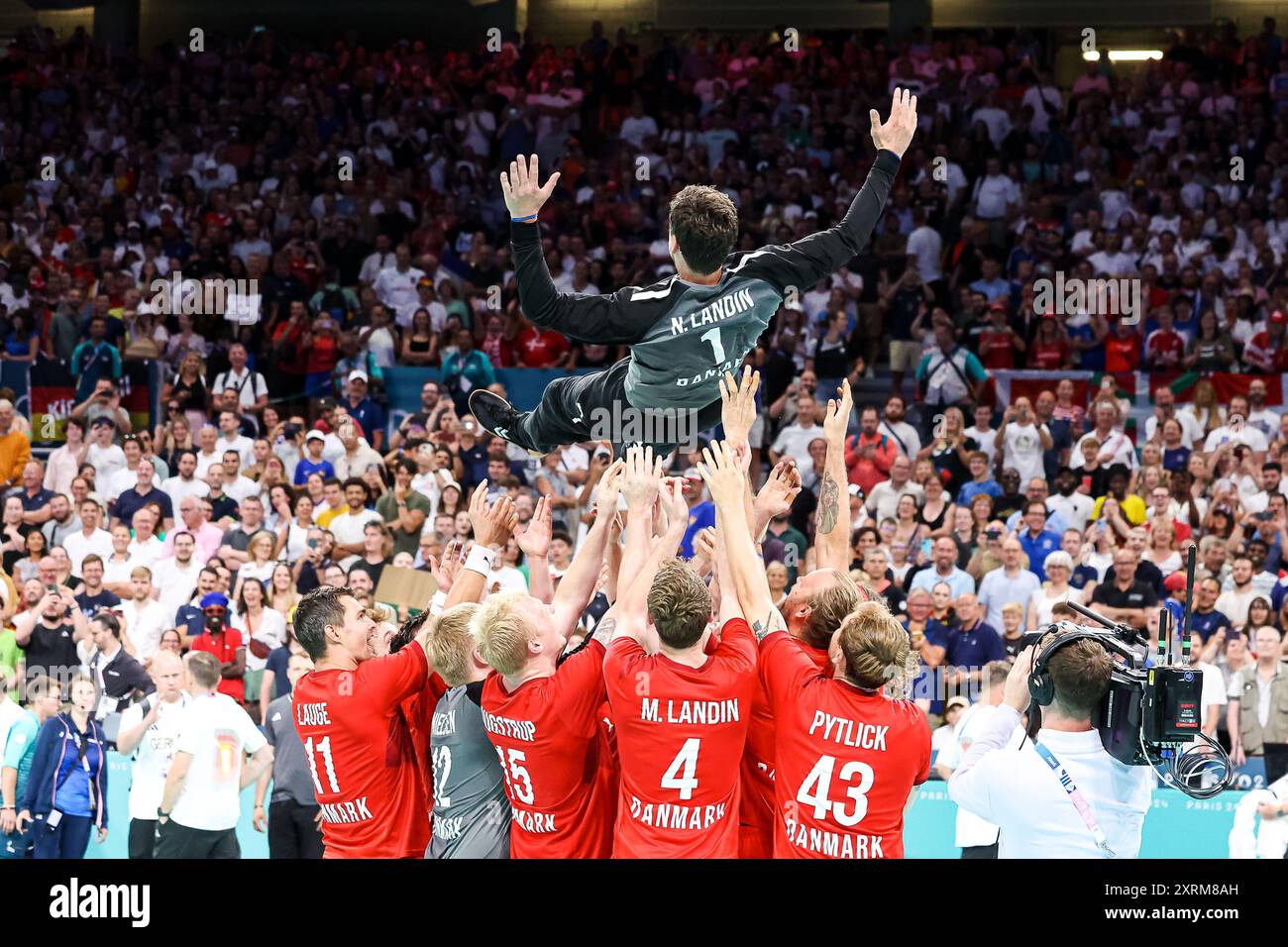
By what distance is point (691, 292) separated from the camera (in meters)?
6.19

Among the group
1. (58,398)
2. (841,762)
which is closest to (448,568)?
(841,762)

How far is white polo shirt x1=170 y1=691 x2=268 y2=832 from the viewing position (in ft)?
30.9

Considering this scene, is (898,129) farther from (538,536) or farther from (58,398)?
(58,398)

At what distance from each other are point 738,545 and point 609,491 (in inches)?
23.6

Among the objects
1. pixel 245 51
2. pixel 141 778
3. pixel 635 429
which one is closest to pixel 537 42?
pixel 245 51

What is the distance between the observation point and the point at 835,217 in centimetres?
1884

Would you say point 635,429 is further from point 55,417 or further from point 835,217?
point 835,217

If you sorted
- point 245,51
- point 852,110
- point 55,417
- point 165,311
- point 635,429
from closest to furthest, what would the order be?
1. point 635,429
2. point 55,417
3. point 165,311
4. point 852,110
5. point 245,51

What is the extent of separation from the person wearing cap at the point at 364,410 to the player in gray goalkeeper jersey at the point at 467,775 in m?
9.68

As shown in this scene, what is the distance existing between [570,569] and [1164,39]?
66.5 ft

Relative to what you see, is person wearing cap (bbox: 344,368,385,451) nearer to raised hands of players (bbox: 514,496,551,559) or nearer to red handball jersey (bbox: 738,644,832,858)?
raised hands of players (bbox: 514,496,551,559)

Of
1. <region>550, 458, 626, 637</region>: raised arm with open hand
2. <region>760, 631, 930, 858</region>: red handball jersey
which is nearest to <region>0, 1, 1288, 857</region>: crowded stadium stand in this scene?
<region>550, 458, 626, 637</region>: raised arm with open hand

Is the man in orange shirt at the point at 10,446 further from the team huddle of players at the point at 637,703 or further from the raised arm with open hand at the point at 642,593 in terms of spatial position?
the raised arm with open hand at the point at 642,593

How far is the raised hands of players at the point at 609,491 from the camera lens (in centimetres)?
606
